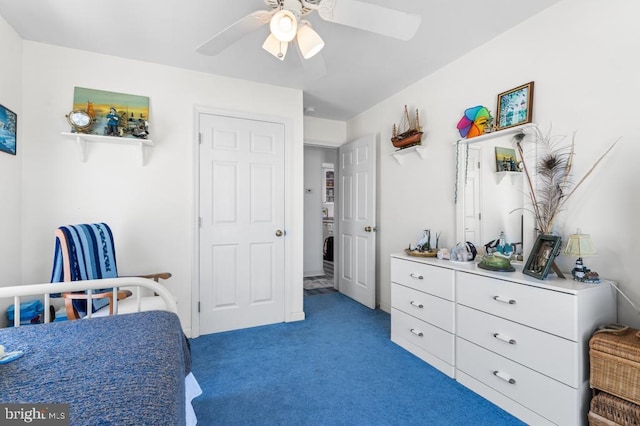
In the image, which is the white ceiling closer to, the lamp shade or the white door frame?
the white door frame

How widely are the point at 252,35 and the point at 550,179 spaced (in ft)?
7.53

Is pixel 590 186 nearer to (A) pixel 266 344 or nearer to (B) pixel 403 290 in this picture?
(B) pixel 403 290

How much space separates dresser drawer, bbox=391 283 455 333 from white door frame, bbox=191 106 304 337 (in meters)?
1.13

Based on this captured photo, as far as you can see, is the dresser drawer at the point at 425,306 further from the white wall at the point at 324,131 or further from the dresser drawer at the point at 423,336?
the white wall at the point at 324,131

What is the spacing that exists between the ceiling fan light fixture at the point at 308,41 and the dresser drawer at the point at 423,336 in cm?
207

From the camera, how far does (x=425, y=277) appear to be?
91.3 inches

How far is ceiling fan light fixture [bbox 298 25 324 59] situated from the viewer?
153 cm

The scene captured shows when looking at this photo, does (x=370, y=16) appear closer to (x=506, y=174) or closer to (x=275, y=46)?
(x=275, y=46)

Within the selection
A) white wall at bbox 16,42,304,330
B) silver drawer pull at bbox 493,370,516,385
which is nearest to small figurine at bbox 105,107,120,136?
white wall at bbox 16,42,304,330

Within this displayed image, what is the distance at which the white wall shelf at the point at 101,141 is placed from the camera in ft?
7.63

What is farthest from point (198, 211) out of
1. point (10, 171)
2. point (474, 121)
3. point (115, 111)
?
point (474, 121)

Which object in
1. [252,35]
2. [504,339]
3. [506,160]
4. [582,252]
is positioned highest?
[252,35]

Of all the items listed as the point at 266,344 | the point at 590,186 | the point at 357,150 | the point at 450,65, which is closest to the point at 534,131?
the point at 590,186

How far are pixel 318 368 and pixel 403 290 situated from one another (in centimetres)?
95
